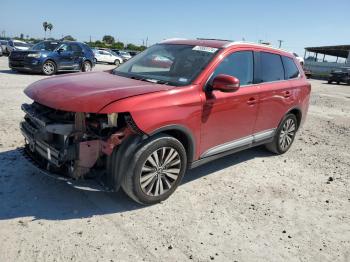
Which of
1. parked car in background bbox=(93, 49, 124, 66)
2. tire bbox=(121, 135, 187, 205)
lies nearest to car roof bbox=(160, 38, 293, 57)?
tire bbox=(121, 135, 187, 205)

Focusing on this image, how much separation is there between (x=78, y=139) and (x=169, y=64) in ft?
5.76

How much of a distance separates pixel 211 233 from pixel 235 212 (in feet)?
1.98

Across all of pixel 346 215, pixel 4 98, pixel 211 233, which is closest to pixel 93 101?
pixel 211 233

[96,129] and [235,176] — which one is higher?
[96,129]

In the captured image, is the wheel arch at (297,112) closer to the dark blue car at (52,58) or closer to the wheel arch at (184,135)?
the wheel arch at (184,135)

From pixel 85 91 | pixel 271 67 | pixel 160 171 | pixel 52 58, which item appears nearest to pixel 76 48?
pixel 52 58

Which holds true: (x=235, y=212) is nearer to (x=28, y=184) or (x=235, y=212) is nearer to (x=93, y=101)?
(x=93, y=101)

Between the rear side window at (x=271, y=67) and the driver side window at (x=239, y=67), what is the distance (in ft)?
1.07

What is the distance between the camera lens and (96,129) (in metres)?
3.84

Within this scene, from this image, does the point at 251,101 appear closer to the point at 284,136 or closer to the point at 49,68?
the point at 284,136

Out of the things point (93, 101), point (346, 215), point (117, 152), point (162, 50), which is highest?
point (162, 50)

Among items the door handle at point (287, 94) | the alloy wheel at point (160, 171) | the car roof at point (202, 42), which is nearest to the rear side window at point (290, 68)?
the door handle at point (287, 94)

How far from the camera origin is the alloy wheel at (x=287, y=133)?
20.7 ft

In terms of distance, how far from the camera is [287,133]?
255 inches
